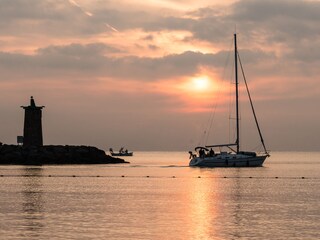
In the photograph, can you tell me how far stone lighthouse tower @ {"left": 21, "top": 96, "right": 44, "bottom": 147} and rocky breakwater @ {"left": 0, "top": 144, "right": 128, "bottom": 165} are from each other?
5.81 feet

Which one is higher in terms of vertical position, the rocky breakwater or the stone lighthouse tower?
the stone lighthouse tower

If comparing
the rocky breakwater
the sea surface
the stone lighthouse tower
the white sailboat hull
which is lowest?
the sea surface

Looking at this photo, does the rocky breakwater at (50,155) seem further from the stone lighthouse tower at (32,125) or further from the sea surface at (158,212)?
the sea surface at (158,212)

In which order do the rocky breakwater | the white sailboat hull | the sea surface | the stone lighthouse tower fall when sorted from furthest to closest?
the rocky breakwater, the stone lighthouse tower, the white sailboat hull, the sea surface

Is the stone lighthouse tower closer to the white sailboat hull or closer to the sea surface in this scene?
the white sailboat hull

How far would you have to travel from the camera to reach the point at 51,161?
432ft

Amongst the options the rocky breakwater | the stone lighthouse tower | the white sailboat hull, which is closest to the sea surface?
the white sailboat hull

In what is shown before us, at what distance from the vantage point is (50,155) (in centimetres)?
12975

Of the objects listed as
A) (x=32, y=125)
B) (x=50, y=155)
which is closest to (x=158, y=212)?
(x=32, y=125)

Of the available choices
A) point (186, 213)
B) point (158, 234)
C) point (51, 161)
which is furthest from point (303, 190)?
point (51, 161)

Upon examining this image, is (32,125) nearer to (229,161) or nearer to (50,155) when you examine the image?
(50,155)

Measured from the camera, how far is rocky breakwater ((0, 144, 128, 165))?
124 m

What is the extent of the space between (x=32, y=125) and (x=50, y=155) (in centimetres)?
1124

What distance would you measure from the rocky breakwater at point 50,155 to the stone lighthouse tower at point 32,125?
1.77 metres
